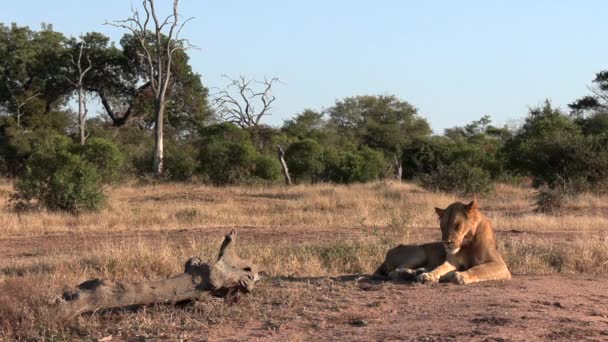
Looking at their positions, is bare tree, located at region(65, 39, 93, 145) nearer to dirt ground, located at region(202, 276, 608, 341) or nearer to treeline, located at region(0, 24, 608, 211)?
treeline, located at region(0, 24, 608, 211)

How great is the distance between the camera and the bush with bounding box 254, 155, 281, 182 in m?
32.7

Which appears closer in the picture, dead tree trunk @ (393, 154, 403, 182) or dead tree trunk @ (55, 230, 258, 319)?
dead tree trunk @ (55, 230, 258, 319)

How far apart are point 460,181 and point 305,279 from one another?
18.9 metres

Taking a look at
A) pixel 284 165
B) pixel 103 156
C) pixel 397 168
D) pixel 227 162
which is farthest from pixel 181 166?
pixel 397 168

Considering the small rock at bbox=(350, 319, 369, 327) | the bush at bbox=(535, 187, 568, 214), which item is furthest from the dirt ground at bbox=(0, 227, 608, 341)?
the bush at bbox=(535, 187, 568, 214)

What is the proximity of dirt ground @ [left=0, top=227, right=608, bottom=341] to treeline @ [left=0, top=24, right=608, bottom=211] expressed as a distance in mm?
13845

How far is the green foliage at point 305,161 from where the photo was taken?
34219mm

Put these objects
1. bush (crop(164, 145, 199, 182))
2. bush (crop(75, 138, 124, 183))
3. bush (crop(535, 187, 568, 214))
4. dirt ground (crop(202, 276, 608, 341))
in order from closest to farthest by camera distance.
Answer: dirt ground (crop(202, 276, 608, 341)), bush (crop(535, 187, 568, 214)), bush (crop(75, 138, 124, 183)), bush (crop(164, 145, 199, 182))

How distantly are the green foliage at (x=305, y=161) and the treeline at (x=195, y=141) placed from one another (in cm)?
5

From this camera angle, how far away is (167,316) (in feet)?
20.9

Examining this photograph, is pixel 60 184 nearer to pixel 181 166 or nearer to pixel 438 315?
pixel 181 166

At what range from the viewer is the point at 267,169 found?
3278 cm

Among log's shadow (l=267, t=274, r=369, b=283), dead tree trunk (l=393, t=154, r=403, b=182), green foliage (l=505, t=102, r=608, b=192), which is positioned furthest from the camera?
dead tree trunk (l=393, t=154, r=403, b=182)

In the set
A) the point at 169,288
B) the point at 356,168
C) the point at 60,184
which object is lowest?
the point at 169,288
